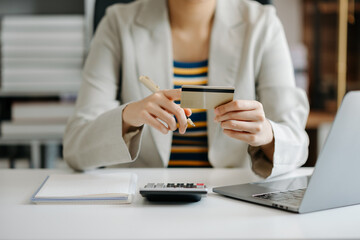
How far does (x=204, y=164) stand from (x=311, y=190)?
60cm

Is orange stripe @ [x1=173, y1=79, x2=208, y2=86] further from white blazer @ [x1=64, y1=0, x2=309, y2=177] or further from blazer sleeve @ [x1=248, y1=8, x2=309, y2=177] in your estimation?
blazer sleeve @ [x1=248, y1=8, x2=309, y2=177]

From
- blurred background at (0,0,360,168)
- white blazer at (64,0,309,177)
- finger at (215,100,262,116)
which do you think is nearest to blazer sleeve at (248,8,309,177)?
white blazer at (64,0,309,177)

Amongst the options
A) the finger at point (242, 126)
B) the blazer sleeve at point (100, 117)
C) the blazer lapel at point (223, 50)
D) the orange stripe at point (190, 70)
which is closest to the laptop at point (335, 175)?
the finger at point (242, 126)

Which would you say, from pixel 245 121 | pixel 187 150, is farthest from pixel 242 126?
pixel 187 150

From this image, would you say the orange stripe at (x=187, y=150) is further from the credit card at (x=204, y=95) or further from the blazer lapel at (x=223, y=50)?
the credit card at (x=204, y=95)

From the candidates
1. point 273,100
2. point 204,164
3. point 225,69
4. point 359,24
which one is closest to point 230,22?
point 225,69

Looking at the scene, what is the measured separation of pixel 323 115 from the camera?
108 inches

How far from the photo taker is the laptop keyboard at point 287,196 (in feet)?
2.43

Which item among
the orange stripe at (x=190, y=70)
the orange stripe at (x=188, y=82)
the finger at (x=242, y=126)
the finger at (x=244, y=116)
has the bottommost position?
the finger at (x=242, y=126)

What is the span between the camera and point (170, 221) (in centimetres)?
66

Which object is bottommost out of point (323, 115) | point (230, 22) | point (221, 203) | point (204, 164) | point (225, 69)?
point (323, 115)

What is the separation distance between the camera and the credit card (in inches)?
30.4

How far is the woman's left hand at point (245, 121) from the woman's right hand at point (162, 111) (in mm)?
73

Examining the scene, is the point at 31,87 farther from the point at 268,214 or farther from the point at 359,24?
the point at 359,24
